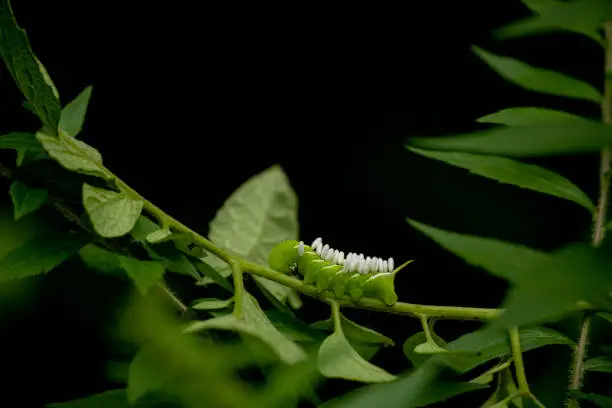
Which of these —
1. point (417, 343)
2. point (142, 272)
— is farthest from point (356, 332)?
point (142, 272)

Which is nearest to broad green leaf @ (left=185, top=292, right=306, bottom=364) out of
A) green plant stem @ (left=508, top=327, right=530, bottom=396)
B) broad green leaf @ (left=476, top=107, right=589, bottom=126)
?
green plant stem @ (left=508, top=327, right=530, bottom=396)

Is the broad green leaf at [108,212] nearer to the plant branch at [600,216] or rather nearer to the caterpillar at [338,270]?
the caterpillar at [338,270]

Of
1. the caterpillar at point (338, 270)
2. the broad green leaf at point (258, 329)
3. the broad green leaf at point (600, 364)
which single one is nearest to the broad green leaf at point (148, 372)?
the broad green leaf at point (258, 329)

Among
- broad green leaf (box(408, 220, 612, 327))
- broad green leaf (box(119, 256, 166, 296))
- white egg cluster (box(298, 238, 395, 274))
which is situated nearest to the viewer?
broad green leaf (box(408, 220, 612, 327))

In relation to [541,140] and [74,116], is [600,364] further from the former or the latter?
[74,116]

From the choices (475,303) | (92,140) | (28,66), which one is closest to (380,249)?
(475,303)

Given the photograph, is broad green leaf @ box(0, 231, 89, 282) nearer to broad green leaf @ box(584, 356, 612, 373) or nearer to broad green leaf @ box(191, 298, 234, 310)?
broad green leaf @ box(191, 298, 234, 310)
